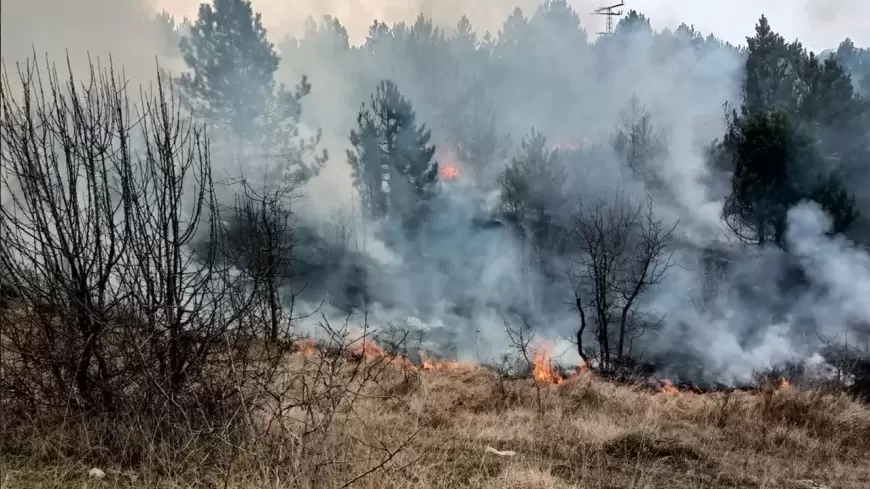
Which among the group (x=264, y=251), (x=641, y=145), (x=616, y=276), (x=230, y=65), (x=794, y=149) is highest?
(x=641, y=145)

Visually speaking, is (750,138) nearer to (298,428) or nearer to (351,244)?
(351,244)

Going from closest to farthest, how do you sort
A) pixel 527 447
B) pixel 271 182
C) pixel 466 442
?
pixel 527 447 < pixel 466 442 < pixel 271 182

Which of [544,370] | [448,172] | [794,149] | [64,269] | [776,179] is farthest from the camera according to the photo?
[448,172]

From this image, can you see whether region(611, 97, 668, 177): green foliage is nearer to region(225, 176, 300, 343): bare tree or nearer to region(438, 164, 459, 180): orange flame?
A: region(438, 164, 459, 180): orange flame

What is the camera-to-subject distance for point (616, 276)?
73.7 ft

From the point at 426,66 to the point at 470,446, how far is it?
33.4 m

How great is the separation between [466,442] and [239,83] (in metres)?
19.4

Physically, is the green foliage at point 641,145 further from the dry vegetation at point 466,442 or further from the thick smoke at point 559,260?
the dry vegetation at point 466,442

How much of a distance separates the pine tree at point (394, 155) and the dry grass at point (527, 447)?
16.6m

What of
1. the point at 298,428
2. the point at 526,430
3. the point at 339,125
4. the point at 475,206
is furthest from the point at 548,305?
the point at 298,428

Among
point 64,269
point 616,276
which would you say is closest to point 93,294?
point 64,269

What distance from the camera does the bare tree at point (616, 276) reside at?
16578 mm

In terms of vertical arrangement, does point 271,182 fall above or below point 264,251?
above

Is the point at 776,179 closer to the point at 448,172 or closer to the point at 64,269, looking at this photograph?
the point at 448,172
